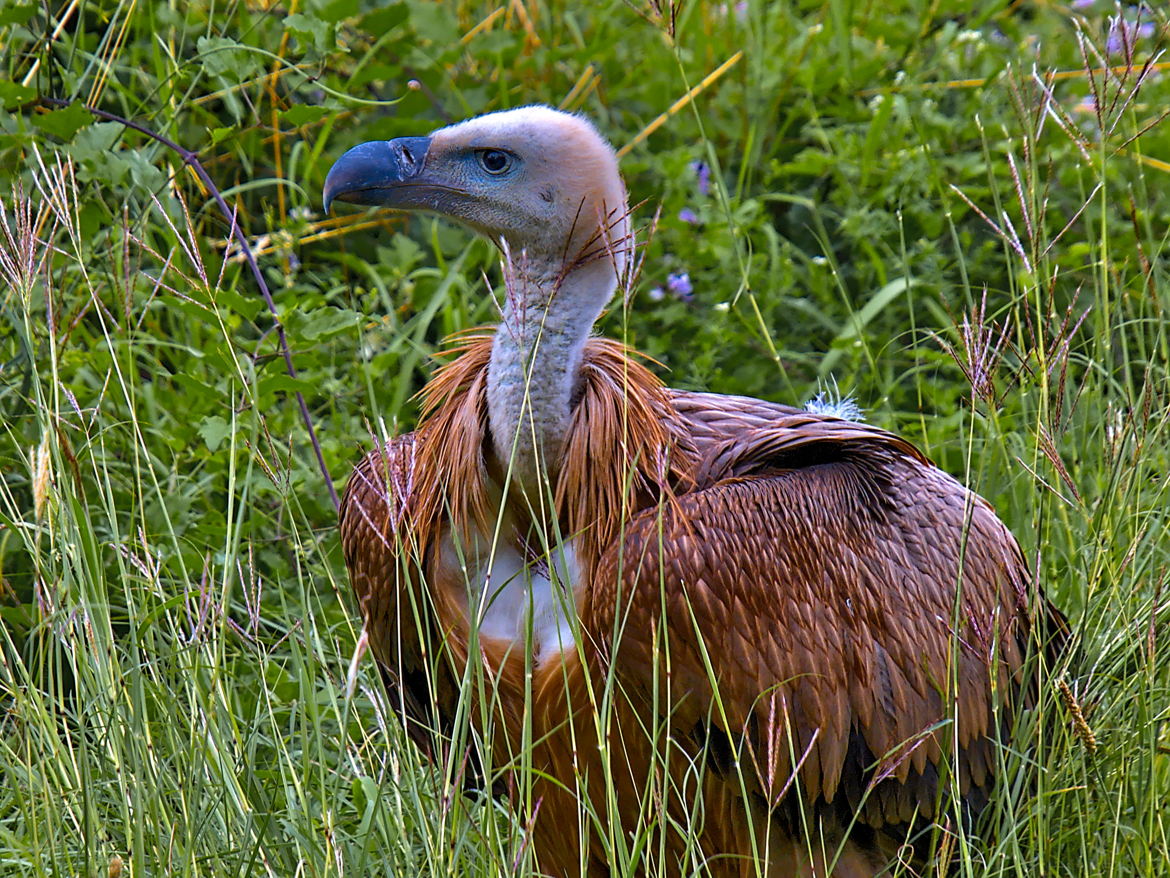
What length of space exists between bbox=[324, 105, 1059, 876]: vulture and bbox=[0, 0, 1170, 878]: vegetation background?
209 millimetres

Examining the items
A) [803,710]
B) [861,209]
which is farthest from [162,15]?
[803,710]

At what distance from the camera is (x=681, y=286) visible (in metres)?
4.76

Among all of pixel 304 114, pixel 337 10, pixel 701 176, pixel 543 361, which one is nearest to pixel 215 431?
pixel 304 114

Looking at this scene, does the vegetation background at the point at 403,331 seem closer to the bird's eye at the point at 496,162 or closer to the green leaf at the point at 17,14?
the green leaf at the point at 17,14

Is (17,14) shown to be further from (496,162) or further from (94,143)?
(496,162)

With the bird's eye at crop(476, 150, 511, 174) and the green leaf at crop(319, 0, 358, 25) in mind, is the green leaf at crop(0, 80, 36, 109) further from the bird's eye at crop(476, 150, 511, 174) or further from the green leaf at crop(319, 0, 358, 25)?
the bird's eye at crop(476, 150, 511, 174)

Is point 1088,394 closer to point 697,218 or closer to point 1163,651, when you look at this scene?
point 1163,651

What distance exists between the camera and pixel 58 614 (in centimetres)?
227

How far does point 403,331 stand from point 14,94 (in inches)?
61.9

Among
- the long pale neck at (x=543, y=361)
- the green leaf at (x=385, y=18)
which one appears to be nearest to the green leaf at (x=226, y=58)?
the long pale neck at (x=543, y=361)

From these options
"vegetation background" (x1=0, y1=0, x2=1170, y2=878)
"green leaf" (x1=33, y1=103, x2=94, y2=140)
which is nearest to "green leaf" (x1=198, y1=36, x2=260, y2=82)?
"vegetation background" (x1=0, y1=0, x2=1170, y2=878)

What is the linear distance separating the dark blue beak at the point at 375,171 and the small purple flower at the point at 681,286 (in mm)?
1930

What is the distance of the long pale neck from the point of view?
2.81m

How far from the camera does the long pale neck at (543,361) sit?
2807 mm
